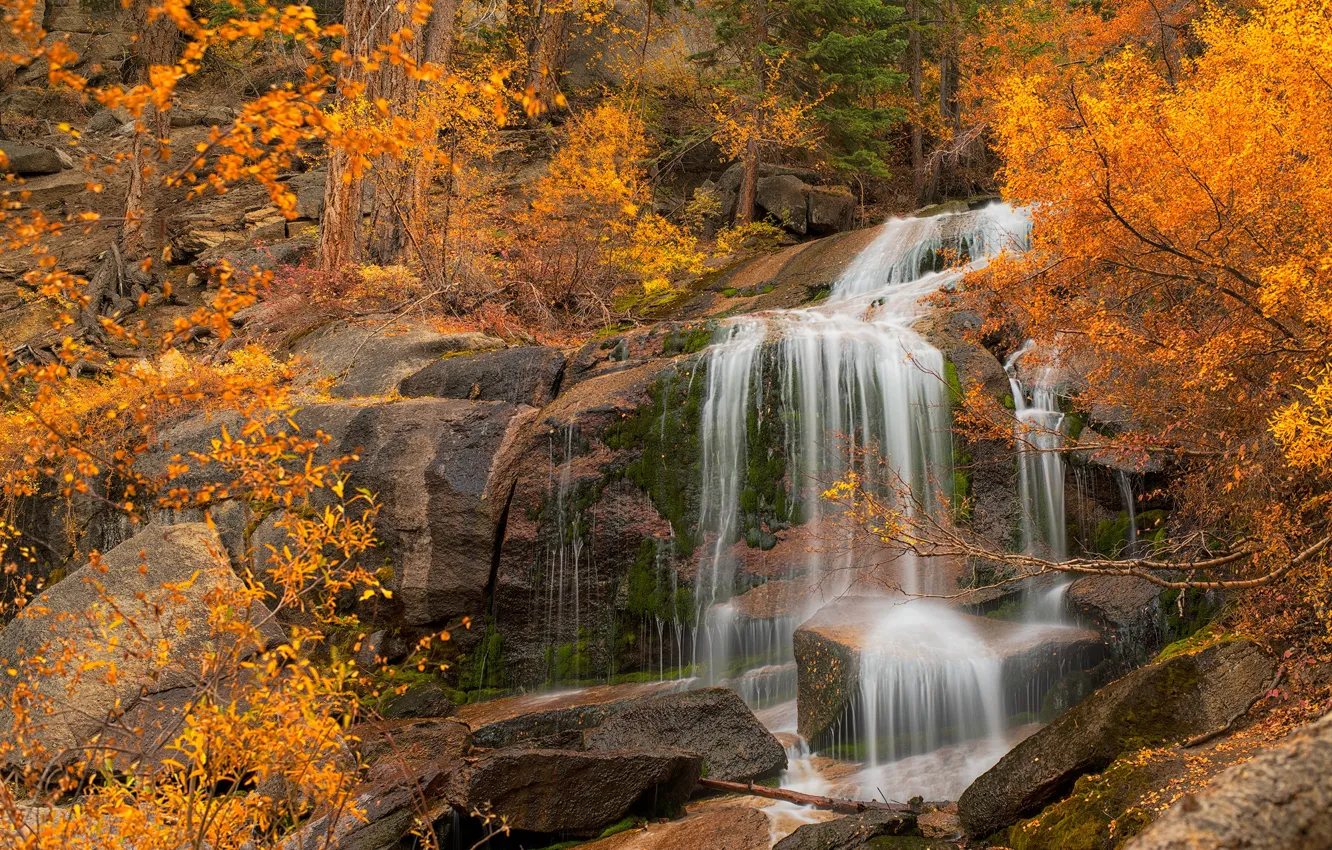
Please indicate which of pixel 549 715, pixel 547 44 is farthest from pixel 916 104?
pixel 549 715

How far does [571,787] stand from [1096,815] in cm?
362

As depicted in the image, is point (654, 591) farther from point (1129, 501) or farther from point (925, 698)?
point (1129, 501)

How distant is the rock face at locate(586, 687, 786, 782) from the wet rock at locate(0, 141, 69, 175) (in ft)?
72.2

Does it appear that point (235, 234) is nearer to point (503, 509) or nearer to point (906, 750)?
point (503, 509)

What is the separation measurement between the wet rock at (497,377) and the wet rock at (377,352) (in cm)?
44

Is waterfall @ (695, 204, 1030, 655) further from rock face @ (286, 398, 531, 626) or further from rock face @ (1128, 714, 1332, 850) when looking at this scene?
rock face @ (1128, 714, 1332, 850)

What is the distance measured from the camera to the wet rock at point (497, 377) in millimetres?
12586

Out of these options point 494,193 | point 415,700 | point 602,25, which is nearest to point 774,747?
point 415,700

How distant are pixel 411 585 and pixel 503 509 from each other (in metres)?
1.37

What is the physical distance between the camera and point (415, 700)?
977 centimetres

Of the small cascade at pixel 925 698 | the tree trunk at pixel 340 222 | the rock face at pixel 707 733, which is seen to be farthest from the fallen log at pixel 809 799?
the tree trunk at pixel 340 222

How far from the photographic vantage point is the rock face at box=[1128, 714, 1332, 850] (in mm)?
1545

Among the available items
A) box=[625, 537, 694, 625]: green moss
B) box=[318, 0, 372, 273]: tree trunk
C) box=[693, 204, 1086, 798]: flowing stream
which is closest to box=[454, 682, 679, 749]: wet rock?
box=[625, 537, 694, 625]: green moss

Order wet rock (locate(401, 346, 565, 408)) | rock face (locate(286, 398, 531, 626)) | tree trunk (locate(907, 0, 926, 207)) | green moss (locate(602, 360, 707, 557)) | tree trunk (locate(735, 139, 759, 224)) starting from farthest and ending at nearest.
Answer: tree trunk (locate(907, 0, 926, 207)) < tree trunk (locate(735, 139, 759, 224)) < wet rock (locate(401, 346, 565, 408)) < green moss (locate(602, 360, 707, 557)) < rock face (locate(286, 398, 531, 626))
